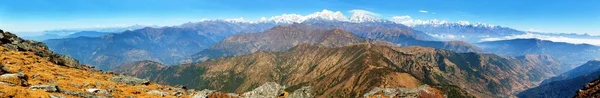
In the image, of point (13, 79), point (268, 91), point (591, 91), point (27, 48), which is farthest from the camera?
point (27, 48)

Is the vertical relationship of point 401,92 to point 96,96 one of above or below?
below

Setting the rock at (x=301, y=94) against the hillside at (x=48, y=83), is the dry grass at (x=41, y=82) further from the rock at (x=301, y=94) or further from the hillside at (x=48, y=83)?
the rock at (x=301, y=94)

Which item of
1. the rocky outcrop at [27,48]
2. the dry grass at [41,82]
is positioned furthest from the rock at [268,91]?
the rocky outcrop at [27,48]

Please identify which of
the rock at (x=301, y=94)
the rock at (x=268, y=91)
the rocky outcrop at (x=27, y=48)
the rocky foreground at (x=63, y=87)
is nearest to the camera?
the rocky foreground at (x=63, y=87)

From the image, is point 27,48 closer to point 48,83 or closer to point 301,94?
point 48,83

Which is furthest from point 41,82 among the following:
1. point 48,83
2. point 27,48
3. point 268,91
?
point 27,48

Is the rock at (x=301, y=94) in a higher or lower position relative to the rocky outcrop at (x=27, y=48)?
lower

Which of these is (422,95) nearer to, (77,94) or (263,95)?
(263,95)

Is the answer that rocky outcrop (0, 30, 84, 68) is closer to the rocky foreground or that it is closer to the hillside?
the hillside

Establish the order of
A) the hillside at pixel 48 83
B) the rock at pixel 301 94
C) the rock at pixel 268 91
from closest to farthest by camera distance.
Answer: the hillside at pixel 48 83
the rock at pixel 268 91
the rock at pixel 301 94

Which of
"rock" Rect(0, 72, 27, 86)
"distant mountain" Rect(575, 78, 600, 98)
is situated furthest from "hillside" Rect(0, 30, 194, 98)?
"distant mountain" Rect(575, 78, 600, 98)

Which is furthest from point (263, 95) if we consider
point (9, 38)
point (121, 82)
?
point (9, 38)
